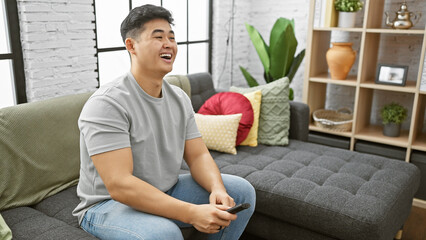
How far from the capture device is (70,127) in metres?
1.85

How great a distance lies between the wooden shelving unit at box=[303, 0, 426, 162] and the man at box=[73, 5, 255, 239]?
5.65 feet

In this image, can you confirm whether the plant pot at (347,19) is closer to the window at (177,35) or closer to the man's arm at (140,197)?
the window at (177,35)

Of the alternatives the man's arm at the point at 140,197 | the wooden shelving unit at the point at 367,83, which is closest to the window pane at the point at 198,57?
the wooden shelving unit at the point at 367,83

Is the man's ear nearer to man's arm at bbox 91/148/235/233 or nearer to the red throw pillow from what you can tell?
man's arm at bbox 91/148/235/233

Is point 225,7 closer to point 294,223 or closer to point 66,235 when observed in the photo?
point 294,223

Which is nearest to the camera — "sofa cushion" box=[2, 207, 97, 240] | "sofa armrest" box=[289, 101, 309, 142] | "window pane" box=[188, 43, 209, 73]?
"sofa cushion" box=[2, 207, 97, 240]

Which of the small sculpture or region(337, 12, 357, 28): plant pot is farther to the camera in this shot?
region(337, 12, 357, 28): plant pot

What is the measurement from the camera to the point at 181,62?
10.8 ft

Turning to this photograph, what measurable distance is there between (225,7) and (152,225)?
8.54 ft

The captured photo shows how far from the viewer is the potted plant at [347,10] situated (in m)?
2.92

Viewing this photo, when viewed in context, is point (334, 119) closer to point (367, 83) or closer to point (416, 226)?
point (367, 83)

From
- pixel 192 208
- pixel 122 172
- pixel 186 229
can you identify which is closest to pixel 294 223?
pixel 186 229

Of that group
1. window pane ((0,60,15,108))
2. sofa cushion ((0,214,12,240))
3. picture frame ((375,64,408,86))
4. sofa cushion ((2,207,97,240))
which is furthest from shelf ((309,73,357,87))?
sofa cushion ((0,214,12,240))

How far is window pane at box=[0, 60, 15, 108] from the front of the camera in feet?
6.75
